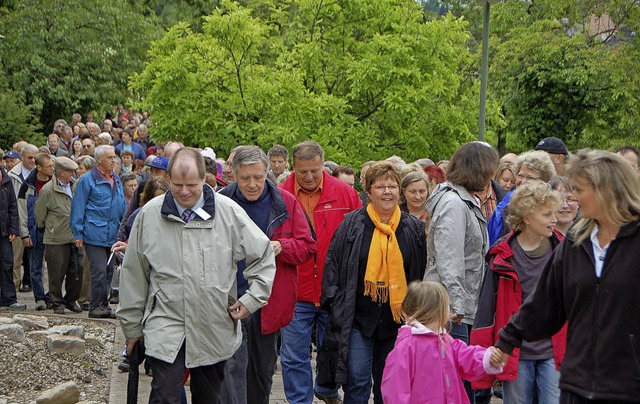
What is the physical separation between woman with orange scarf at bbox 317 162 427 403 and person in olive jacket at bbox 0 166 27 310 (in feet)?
24.6

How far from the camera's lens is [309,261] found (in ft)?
28.6

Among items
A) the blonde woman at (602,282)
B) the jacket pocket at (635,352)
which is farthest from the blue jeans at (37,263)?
the jacket pocket at (635,352)

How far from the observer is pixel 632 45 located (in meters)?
24.1

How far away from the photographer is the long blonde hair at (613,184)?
5.07 m

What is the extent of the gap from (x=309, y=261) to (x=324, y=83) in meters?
8.17

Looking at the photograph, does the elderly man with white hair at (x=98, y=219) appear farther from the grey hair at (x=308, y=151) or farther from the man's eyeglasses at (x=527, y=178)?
the man's eyeglasses at (x=527, y=178)

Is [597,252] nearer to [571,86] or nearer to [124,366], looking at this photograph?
[124,366]

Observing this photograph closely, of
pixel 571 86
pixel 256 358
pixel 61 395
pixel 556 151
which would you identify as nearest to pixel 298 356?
pixel 256 358

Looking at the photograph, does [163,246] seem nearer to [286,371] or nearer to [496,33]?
[286,371]

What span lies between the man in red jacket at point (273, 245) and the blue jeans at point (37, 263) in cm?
717

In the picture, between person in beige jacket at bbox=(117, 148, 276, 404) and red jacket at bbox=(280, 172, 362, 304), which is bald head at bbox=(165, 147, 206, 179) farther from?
red jacket at bbox=(280, 172, 362, 304)

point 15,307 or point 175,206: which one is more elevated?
point 175,206

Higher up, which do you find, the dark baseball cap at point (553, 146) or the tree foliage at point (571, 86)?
the tree foliage at point (571, 86)

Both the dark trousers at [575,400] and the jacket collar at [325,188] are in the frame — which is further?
the jacket collar at [325,188]
